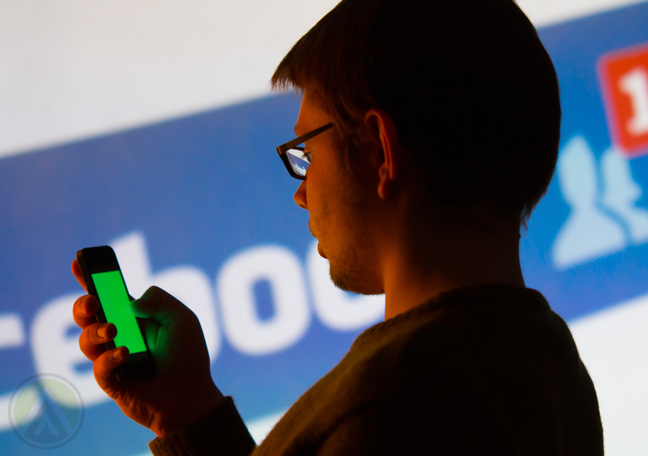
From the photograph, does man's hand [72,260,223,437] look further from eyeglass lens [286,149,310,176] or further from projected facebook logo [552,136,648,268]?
projected facebook logo [552,136,648,268]

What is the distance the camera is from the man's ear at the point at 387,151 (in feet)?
1.81

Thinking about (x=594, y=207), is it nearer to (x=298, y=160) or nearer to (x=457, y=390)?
(x=298, y=160)

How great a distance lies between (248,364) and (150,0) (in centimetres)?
109

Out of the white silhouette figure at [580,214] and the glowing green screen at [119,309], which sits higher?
the glowing green screen at [119,309]

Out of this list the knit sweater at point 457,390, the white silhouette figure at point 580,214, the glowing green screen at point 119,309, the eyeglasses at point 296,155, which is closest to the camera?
the knit sweater at point 457,390

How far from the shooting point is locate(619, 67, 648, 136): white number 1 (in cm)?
174


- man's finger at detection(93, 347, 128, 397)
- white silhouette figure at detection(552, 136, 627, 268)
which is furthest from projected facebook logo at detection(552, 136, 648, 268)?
man's finger at detection(93, 347, 128, 397)

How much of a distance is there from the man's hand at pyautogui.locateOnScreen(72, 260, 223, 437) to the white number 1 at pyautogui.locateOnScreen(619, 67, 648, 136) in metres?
1.66

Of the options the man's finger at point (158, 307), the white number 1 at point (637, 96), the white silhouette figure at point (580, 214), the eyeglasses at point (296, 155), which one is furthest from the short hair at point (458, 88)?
the white number 1 at point (637, 96)

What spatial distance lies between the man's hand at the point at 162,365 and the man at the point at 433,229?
2.3 inches

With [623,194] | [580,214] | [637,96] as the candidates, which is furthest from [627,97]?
[580,214]

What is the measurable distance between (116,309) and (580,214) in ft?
4.85

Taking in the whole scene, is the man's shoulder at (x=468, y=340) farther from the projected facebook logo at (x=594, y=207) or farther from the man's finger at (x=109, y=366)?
the projected facebook logo at (x=594, y=207)

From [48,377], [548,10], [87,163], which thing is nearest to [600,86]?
[548,10]
